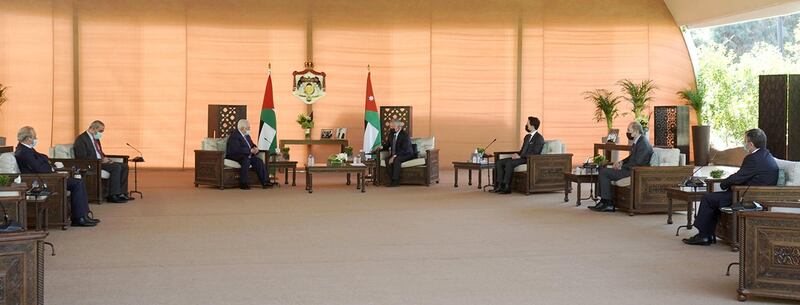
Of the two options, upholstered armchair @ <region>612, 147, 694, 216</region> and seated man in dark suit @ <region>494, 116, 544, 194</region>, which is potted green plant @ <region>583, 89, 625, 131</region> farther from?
upholstered armchair @ <region>612, 147, 694, 216</region>

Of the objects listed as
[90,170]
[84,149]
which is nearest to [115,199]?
[90,170]

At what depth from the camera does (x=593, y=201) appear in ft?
35.3

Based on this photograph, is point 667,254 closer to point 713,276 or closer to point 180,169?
point 713,276

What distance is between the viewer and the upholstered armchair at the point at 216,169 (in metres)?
12.3

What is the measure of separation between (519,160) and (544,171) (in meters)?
0.44

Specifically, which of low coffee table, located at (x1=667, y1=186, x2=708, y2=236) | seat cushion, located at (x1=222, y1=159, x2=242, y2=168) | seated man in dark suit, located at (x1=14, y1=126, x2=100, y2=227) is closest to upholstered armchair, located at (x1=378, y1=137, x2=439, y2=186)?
seat cushion, located at (x1=222, y1=159, x2=242, y2=168)

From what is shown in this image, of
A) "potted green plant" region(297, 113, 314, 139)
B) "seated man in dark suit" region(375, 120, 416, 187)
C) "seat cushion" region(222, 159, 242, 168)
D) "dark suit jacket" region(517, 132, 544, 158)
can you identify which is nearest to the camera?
"dark suit jacket" region(517, 132, 544, 158)

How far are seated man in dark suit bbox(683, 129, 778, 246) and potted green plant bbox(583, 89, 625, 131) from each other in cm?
910

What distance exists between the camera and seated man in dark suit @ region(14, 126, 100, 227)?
807 centimetres

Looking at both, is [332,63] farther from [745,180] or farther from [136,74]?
[745,180]

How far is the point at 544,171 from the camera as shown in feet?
38.4

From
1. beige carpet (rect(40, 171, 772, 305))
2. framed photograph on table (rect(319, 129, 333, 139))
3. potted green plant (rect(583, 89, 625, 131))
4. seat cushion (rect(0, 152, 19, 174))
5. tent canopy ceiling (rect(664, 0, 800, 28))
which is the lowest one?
beige carpet (rect(40, 171, 772, 305))

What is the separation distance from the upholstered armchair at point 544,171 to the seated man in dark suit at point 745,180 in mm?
4310

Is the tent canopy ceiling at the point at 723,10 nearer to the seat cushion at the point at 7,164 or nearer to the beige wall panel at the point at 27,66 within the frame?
the seat cushion at the point at 7,164
